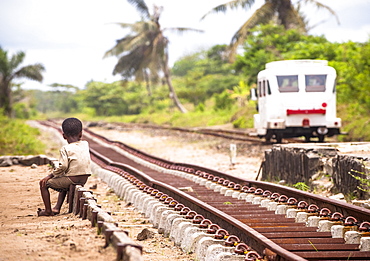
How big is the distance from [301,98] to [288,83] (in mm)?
591

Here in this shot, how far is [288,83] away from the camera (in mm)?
16656

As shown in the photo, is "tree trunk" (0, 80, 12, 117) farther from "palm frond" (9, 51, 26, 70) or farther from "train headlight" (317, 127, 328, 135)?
"train headlight" (317, 127, 328, 135)

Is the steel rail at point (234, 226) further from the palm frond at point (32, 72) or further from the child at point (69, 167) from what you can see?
the palm frond at point (32, 72)

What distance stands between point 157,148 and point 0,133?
20.5 ft

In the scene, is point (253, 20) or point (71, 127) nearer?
point (71, 127)

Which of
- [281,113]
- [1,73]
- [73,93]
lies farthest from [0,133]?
[73,93]

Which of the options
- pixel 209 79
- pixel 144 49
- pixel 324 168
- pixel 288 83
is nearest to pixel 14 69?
pixel 144 49

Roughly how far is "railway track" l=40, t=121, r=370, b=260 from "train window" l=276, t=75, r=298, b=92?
6.99m

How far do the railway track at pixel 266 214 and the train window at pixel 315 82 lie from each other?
728 centimetres

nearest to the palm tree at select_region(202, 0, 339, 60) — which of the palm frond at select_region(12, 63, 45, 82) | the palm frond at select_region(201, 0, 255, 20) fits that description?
the palm frond at select_region(201, 0, 255, 20)

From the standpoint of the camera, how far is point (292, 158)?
10.4 metres

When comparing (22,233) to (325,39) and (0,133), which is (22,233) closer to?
(0,133)

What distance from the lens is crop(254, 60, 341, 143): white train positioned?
16.6 m

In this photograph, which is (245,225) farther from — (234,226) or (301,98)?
(301,98)
